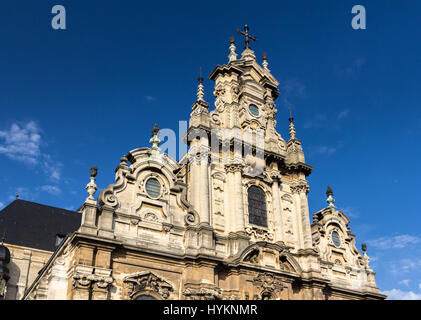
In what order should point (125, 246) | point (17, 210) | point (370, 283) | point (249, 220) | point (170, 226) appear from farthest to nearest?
1. point (17, 210)
2. point (370, 283)
3. point (249, 220)
4. point (170, 226)
5. point (125, 246)


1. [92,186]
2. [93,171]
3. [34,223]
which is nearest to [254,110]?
[93,171]

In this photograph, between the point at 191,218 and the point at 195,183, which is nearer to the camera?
the point at 191,218

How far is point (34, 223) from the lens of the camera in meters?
32.0

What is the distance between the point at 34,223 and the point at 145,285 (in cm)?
1755

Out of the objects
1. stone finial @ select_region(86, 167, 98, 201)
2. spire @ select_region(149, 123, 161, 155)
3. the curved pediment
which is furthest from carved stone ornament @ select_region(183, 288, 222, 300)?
spire @ select_region(149, 123, 161, 155)

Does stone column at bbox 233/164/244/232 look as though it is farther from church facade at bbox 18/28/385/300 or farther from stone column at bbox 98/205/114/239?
stone column at bbox 98/205/114/239

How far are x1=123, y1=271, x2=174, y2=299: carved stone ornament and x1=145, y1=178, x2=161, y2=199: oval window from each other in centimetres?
359

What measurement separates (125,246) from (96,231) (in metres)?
1.27

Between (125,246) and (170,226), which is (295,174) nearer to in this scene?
(170,226)

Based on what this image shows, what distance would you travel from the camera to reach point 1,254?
1094 inches

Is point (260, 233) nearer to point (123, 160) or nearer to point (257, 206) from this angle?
point (257, 206)

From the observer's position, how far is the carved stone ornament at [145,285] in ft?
56.4

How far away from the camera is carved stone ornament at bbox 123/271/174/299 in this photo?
17203 mm
